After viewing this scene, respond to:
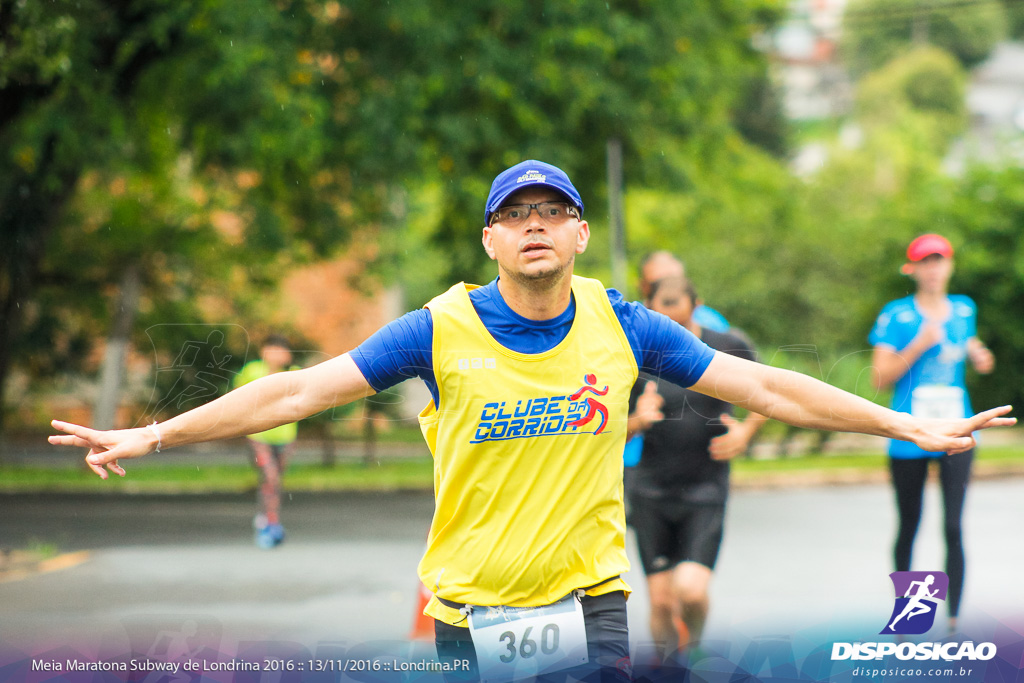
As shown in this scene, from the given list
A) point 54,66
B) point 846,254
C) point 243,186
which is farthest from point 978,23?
point 54,66

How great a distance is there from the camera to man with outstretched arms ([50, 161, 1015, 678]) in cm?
285

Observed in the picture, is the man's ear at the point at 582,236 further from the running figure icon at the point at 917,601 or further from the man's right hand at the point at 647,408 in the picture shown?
the running figure icon at the point at 917,601

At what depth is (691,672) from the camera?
3.69 metres

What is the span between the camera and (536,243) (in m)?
2.83

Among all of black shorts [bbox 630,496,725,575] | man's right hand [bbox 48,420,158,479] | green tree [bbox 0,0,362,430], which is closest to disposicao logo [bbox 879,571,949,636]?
black shorts [bbox 630,496,725,575]

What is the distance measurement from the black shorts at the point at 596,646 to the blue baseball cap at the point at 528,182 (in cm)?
107

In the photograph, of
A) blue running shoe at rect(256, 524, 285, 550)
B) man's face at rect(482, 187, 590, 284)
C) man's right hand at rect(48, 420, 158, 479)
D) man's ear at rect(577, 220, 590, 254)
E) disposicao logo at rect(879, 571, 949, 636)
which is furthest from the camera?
blue running shoe at rect(256, 524, 285, 550)

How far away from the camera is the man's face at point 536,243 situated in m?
2.83

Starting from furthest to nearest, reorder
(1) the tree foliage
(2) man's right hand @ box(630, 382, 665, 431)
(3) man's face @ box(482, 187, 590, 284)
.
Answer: (1) the tree foliage
(2) man's right hand @ box(630, 382, 665, 431)
(3) man's face @ box(482, 187, 590, 284)

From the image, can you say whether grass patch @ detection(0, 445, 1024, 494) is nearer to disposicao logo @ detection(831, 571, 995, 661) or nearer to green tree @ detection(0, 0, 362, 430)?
green tree @ detection(0, 0, 362, 430)

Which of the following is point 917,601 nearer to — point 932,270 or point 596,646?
point 596,646

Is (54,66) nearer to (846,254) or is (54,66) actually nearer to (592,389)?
(592,389)

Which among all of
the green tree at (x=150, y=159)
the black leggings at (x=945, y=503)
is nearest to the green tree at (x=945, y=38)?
the green tree at (x=150, y=159)

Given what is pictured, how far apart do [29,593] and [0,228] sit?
7261 mm
